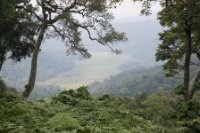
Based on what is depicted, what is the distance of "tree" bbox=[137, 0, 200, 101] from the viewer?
22250 millimetres

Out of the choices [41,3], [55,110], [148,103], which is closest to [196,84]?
[55,110]

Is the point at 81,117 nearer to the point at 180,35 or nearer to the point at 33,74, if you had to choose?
the point at 180,35

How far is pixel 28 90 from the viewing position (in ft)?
105

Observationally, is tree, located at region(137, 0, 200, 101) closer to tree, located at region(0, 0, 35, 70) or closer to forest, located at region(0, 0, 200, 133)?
forest, located at region(0, 0, 200, 133)

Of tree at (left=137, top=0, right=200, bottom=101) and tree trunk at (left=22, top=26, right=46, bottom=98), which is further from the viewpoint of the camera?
tree trunk at (left=22, top=26, right=46, bottom=98)

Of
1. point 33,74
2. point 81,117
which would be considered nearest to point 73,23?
point 33,74

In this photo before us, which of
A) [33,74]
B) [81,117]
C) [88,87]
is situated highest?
[33,74]

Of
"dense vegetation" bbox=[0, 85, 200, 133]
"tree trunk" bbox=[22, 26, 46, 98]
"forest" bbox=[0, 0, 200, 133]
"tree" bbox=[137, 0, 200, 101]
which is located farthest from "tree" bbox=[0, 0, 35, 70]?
"dense vegetation" bbox=[0, 85, 200, 133]

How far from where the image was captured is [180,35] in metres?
30.5

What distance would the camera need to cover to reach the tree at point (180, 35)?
22.2 metres

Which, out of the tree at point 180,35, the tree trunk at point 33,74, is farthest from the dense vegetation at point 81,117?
the tree trunk at point 33,74

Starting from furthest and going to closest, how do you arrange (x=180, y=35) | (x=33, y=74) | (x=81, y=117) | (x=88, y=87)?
(x=33, y=74) < (x=180, y=35) < (x=88, y=87) < (x=81, y=117)

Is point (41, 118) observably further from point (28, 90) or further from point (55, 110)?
point (28, 90)

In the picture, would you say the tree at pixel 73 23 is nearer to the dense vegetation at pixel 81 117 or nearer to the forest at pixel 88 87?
the forest at pixel 88 87
